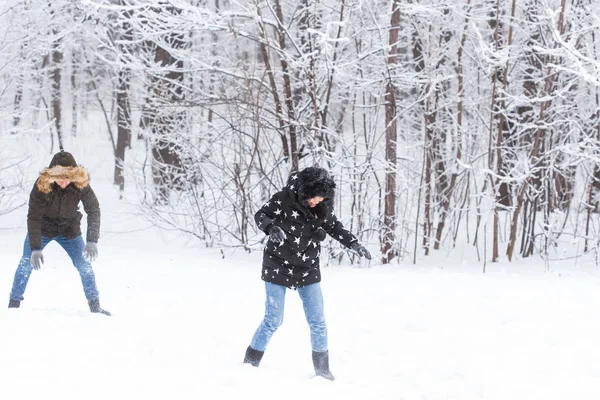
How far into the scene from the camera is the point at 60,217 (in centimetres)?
552

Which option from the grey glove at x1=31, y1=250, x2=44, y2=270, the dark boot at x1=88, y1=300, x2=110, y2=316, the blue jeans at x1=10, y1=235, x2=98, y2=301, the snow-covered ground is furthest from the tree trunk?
the grey glove at x1=31, y1=250, x2=44, y2=270

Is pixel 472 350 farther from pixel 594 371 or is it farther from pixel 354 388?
pixel 354 388

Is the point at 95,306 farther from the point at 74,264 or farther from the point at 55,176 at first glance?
the point at 55,176

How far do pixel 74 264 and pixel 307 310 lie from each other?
2.27m

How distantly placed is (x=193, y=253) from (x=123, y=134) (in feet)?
32.1

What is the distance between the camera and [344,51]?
11.0 m

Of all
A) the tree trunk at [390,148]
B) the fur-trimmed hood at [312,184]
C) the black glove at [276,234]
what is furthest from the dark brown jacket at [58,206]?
the tree trunk at [390,148]

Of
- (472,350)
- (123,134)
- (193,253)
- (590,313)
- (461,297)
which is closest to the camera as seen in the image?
(472,350)

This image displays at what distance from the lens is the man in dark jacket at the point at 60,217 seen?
17.6 ft

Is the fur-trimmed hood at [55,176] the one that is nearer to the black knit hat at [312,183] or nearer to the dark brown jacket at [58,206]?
the dark brown jacket at [58,206]

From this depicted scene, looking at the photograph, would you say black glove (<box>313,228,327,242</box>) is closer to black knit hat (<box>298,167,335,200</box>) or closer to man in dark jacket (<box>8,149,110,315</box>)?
black knit hat (<box>298,167,335,200</box>)

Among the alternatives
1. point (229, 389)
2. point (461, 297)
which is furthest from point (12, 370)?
point (461, 297)

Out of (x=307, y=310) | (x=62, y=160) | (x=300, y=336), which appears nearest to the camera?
(x=307, y=310)

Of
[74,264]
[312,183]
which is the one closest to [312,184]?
[312,183]
